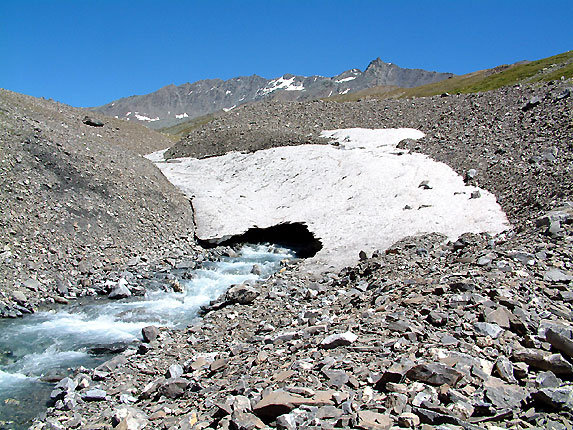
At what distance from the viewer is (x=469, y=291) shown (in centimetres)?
920

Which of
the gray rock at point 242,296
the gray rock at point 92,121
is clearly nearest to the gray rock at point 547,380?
the gray rock at point 242,296

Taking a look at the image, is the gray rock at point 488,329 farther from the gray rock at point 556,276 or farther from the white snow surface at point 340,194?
the white snow surface at point 340,194

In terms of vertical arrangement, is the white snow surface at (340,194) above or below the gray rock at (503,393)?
above

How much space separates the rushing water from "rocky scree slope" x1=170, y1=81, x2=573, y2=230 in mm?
12638

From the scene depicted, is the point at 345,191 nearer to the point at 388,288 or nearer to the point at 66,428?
the point at 388,288

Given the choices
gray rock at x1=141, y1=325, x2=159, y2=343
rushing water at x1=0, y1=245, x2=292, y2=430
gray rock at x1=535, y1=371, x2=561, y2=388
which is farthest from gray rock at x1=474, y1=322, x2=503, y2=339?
rushing water at x1=0, y1=245, x2=292, y2=430

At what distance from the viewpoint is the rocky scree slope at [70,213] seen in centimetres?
1597

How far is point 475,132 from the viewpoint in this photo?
2883 cm

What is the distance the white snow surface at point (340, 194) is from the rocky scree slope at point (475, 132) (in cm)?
124

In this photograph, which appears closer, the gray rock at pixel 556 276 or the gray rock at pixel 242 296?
the gray rock at pixel 556 276

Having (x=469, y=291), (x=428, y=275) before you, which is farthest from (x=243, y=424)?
(x=428, y=275)

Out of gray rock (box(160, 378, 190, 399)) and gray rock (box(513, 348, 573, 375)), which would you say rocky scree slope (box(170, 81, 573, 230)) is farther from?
gray rock (box(160, 378, 190, 399))

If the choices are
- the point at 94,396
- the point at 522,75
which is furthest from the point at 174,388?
the point at 522,75

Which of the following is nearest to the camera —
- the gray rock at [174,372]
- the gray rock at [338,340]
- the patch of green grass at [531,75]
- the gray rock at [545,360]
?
the gray rock at [545,360]
